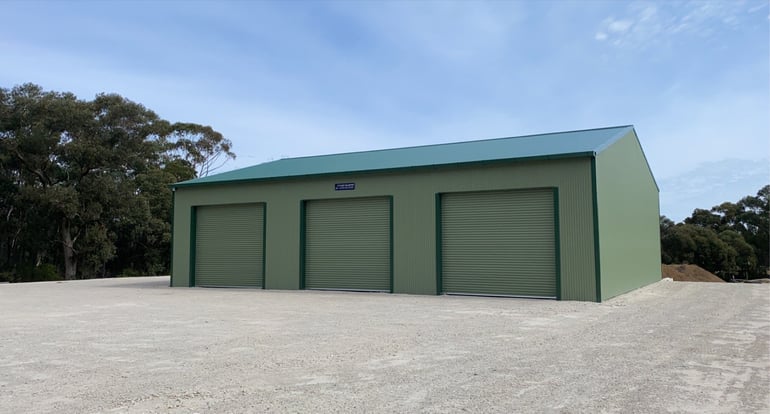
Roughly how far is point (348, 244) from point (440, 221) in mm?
3195

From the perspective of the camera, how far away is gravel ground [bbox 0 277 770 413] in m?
4.77

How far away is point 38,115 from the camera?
108 feet

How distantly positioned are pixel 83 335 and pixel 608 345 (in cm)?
773

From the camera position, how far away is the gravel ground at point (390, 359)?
15.7 ft

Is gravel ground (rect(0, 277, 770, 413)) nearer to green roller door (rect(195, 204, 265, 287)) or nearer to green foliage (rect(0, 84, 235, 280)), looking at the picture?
green roller door (rect(195, 204, 265, 287))

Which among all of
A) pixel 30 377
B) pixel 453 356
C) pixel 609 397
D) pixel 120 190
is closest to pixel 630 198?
pixel 453 356

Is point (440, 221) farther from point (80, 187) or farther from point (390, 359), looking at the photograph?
point (80, 187)

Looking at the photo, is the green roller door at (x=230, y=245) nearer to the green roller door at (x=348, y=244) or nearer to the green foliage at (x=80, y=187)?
the green roller door at (x=348, y=244)

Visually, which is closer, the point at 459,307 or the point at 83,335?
the point at 83,335

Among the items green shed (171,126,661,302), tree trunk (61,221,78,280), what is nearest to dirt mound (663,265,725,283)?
green shed (171,126,661,302)

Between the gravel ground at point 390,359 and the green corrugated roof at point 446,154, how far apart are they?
15.7 feet

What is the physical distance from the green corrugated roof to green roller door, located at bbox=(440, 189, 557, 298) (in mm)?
1170

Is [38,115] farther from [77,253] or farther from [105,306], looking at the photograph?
[105,306]

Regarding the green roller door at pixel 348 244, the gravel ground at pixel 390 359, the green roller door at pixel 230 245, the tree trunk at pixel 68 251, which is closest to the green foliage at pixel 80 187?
the tree trunk at pixel 68 251
